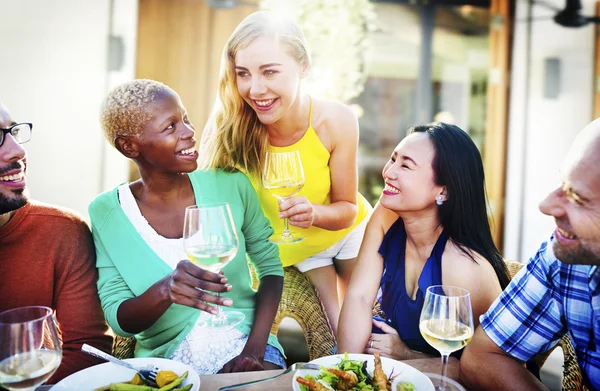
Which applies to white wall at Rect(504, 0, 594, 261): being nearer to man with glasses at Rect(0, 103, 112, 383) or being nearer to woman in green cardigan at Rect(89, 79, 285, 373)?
woman in green cardigan at Rect(89, 79, 285, 373)

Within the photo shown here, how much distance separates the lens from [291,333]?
169 inches

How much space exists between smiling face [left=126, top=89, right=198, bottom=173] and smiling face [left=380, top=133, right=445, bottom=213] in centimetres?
78

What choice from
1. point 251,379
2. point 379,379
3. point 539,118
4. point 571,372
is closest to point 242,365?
point 251,379

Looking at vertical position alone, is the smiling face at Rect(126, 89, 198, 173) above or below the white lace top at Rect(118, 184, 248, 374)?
above

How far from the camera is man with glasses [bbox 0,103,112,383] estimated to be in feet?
6.29

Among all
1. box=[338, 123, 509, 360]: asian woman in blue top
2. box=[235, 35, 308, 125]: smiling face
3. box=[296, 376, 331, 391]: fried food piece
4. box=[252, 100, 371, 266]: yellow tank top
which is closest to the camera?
box=[296, 376, 331, 391]: fried food piece

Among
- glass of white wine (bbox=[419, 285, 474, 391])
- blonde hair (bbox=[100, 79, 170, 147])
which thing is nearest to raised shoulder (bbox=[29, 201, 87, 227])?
blonde hair (bbox=[100, 79, 170, 147])

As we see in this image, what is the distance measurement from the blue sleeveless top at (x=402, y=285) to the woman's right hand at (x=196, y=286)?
0.80 metres

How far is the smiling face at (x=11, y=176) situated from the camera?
182 centimetres

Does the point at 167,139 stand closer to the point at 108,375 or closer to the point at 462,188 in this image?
the point at 108,375

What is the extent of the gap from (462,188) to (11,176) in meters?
1.63

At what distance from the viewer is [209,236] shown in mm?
1576

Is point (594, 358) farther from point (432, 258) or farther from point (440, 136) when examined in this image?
point (440, 136)

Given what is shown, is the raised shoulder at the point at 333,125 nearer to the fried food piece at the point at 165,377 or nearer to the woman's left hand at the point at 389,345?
the woman's left hand at the point at 389,345
